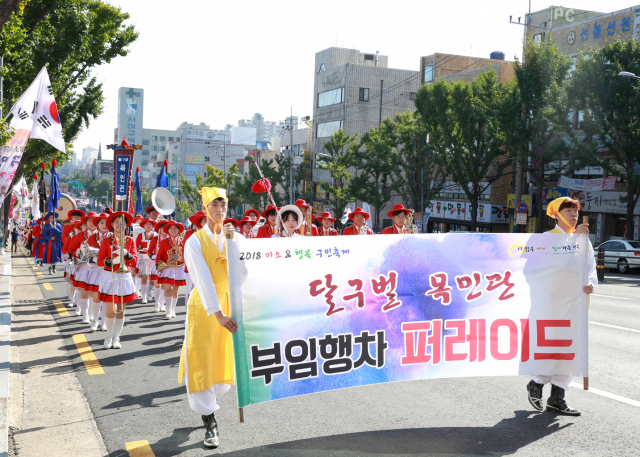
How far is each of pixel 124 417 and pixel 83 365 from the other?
226 centimetres

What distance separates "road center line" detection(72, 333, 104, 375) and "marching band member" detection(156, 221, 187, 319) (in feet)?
7.16

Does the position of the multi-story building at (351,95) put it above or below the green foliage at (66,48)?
above

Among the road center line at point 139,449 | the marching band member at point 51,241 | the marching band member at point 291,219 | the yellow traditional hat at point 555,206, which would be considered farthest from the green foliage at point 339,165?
the road center line at point 139,449

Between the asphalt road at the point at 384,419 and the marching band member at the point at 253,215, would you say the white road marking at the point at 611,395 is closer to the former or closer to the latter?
the asphalt road at the point at 384,419

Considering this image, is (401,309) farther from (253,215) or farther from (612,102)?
(612,102)

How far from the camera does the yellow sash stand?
179 inches

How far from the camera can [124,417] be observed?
5328 mm

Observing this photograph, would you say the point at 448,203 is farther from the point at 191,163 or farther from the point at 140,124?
the point at 140,124

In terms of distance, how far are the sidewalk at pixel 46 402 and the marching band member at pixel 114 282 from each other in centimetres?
69

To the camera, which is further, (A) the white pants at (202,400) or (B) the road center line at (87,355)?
(B) the road center line at (87,355)

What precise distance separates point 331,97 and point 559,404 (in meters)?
55.0

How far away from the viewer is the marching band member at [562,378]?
5.29 meters

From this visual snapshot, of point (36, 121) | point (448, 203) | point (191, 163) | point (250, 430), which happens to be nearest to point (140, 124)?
point (191, 163)

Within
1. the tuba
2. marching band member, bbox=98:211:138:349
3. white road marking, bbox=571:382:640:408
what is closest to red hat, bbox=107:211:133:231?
marching band member, bbox=98:211:138:349
